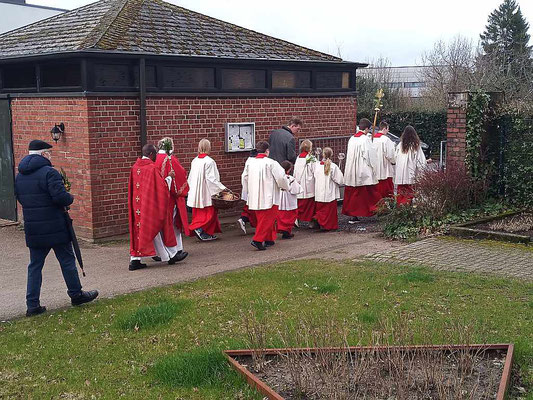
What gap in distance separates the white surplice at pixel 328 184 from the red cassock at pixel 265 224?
6.05 feet

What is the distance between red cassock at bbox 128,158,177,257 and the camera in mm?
10281

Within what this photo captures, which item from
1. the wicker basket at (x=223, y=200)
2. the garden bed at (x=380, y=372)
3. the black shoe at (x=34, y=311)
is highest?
the wicker basket at (x=223, y=200)

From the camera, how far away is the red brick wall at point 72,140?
12648mm

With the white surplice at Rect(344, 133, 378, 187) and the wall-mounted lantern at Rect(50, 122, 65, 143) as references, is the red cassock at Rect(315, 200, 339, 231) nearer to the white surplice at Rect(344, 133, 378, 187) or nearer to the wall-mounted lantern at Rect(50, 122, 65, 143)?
the white surplice at Rect(344, 133, 378, 187)

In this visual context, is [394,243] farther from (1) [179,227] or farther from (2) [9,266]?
(2) [9,266]

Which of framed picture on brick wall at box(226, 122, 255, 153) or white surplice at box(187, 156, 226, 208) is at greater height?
framed picture on brick wall at box(226, 122, 255, 153)

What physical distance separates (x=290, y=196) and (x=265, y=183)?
4.96 ft

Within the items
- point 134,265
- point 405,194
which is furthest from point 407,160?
point 134,265

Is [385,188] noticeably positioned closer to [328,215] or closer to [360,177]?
[360,177]

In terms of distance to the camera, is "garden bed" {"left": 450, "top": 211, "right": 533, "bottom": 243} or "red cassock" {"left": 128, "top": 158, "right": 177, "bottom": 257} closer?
"red cassock" {"left": 128, "top": 158, "right": 177, "bottom": 257}

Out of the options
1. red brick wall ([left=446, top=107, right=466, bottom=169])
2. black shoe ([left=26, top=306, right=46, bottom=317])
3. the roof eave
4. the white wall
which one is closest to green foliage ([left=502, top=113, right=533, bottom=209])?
red brick wall ([left=446, top=107, right=466, bottom=169])

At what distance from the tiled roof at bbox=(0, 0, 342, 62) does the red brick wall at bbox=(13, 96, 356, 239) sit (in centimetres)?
98

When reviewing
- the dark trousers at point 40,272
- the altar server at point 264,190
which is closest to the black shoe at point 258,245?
the altar server at point 264,190

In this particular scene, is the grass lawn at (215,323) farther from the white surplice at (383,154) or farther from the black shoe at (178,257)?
the white surplice at (383,154)
